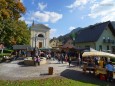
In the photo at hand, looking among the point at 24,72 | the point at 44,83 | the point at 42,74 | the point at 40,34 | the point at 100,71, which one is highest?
the point at 40,34

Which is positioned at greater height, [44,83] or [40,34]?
[40,34]

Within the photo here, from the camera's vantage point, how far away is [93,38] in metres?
58.6

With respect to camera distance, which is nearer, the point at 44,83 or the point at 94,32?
the point at 44,83

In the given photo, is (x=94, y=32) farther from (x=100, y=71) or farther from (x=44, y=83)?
(x=44, y=83)

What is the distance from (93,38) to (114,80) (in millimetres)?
37194

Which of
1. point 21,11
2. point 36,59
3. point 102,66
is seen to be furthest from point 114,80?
point 21,11

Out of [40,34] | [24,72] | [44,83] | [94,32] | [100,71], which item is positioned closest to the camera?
[44,83]

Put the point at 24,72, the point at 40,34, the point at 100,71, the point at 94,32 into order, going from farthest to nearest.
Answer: the point at 40,34
the point at 94,32
the point at 24,72
the point at 100,71

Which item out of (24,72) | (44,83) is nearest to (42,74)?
(24,72)

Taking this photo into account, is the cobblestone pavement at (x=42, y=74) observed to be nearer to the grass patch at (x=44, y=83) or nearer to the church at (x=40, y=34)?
the grass patch at (x=44, y=83)

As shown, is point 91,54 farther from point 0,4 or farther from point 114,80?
point 0,4

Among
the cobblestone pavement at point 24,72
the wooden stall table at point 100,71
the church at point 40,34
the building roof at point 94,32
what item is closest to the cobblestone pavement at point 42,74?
the cobblestone pavement at point 24,72

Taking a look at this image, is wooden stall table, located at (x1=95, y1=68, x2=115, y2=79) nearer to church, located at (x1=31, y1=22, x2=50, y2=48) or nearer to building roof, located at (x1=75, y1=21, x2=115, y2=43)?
building roof, located at (x1=75, y1=21, x2=115, y2=43)

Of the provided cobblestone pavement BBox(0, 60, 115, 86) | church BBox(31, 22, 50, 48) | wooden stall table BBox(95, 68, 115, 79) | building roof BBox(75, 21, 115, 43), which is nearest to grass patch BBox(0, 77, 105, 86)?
cobblestone pavement BBox(0, 60, 115, 86)
